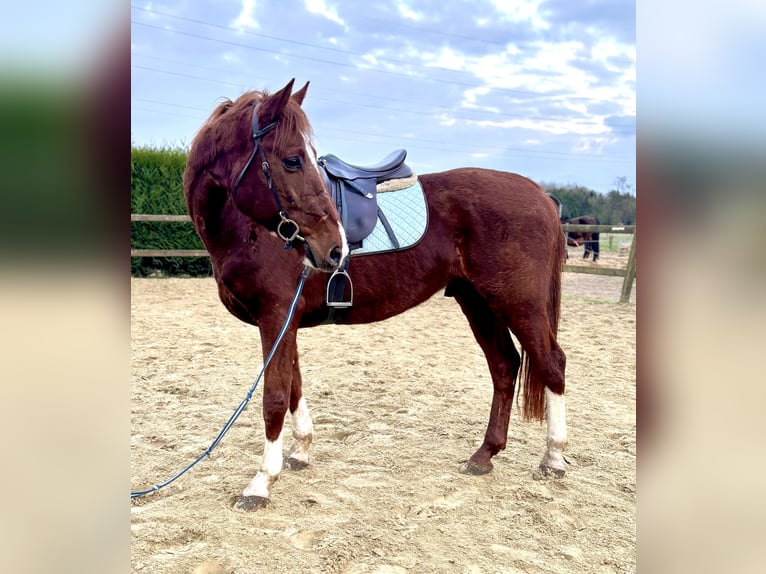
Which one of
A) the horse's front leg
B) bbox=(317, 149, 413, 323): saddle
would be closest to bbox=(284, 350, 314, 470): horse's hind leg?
the horse's front leg

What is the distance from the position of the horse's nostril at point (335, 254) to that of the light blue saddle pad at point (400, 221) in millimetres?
584

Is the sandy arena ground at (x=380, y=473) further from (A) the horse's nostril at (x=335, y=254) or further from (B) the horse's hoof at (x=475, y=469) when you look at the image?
(A) the horse's nostril at (x=335, y=254)

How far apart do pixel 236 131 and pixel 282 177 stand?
35cm

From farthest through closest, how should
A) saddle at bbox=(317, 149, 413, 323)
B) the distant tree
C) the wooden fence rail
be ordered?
the distant tree < the wooden fence rail < saddle at bbox=(317, 149, 413, 323)

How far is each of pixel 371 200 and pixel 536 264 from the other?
1017 millimetres

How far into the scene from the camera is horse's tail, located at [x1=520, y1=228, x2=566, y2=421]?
3.17 meters

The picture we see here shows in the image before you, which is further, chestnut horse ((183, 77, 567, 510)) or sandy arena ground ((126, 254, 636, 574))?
chestnut horse ((183, 77, 567, 510))

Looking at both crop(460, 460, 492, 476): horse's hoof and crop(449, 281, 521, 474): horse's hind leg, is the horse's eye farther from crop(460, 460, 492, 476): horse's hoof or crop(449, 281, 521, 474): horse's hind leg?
crop(460, 460, 492, 476): horse's hoof

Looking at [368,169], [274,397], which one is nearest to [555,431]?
[274,397]

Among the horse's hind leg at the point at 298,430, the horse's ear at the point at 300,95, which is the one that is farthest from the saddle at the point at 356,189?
the horse's hind leg at the point at 298,430

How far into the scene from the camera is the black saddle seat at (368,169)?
3059 mm
